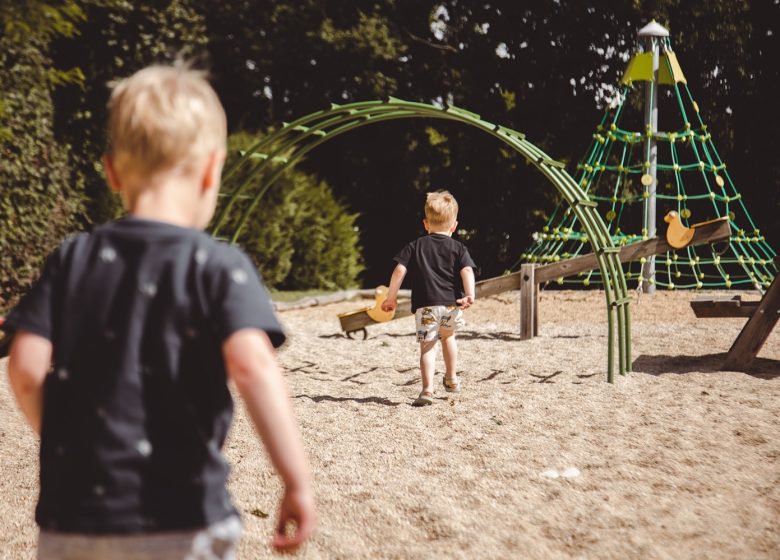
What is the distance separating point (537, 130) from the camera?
16.3 metres

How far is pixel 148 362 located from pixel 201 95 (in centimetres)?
48

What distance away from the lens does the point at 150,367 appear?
1361 millimetres

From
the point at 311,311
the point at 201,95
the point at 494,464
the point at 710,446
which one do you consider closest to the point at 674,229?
the point at 710,446

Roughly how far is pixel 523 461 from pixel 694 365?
3.37 m

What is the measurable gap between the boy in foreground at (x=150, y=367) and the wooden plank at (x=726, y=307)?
6.13 meters

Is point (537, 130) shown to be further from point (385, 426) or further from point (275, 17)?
point (385, 426)

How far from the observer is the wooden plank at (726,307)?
22.0ft

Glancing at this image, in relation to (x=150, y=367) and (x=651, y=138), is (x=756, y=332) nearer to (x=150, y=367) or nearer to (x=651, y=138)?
(x=150, y=367)

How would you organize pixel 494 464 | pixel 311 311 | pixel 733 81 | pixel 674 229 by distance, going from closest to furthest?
pixel 494 464
pixel 674 229
pixel 311 311
pixel 733 81

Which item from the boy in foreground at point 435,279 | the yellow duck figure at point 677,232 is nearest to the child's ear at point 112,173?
the boy in foreground at point 435,279

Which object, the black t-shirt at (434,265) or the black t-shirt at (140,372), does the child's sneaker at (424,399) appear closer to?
the black t-shirt at (434,265)

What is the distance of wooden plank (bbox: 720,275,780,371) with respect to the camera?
244 inches

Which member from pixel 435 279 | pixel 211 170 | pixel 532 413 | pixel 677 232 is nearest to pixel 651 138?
pixel 677 232

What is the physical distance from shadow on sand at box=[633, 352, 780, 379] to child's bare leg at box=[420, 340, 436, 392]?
6.58ft
